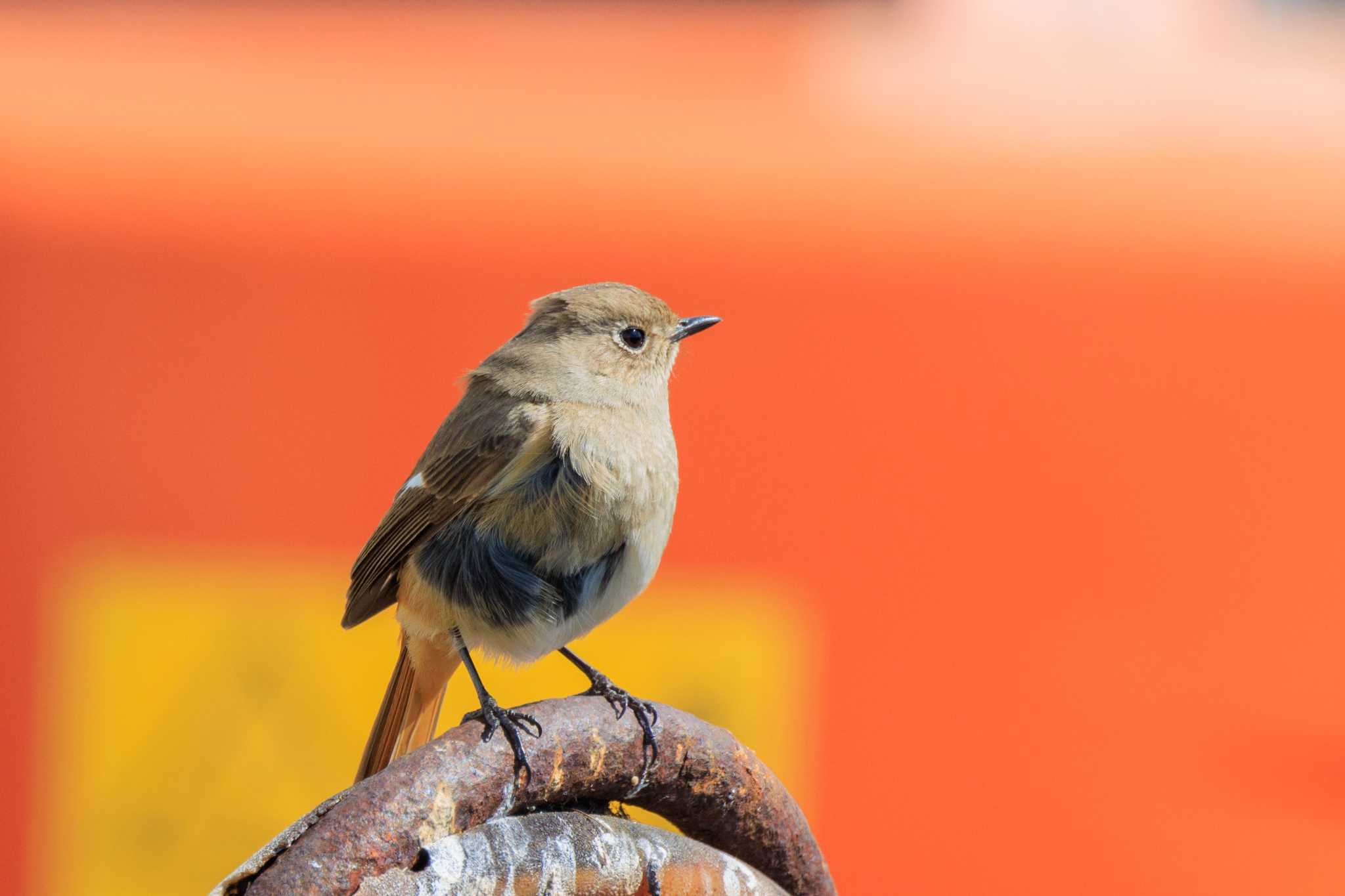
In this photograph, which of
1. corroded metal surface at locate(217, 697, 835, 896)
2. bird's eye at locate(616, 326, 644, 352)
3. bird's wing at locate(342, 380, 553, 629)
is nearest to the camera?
corroded metal surface at locate(217, 697, 835, 896)

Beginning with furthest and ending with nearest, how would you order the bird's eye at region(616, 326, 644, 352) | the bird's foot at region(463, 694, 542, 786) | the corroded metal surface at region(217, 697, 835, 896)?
the bird's eye at region(616, 326, 644, 352) → the bird's foot at region(463, 694, 542, 786) → the corroded metal surface at region(217, 697, 835, 896)

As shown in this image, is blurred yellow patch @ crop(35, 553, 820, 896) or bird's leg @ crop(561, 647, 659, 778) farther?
blurred yellow patch @ crop(35, 553, 820, 896)

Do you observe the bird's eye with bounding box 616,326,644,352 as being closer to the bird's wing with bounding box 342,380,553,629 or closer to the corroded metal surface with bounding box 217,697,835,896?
the bird's wing with bounding box 342,380,553,629

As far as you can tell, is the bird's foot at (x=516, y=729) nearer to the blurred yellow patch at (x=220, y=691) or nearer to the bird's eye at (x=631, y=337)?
the bird's eye at (x=631, y=337)

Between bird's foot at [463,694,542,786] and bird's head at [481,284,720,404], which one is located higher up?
bird's head at [481,284,720,404]

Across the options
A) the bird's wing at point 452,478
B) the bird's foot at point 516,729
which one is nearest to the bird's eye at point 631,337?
the bird's wing at point 452,478

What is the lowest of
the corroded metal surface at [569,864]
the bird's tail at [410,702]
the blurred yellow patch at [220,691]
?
the blurred yellow patch at [220,691]

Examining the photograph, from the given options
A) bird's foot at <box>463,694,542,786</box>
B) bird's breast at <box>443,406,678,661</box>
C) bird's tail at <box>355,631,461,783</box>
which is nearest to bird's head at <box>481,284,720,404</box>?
bird's breast at <box>443,406,678,661</box>

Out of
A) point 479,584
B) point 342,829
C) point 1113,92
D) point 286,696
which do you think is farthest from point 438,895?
point 1113,92
